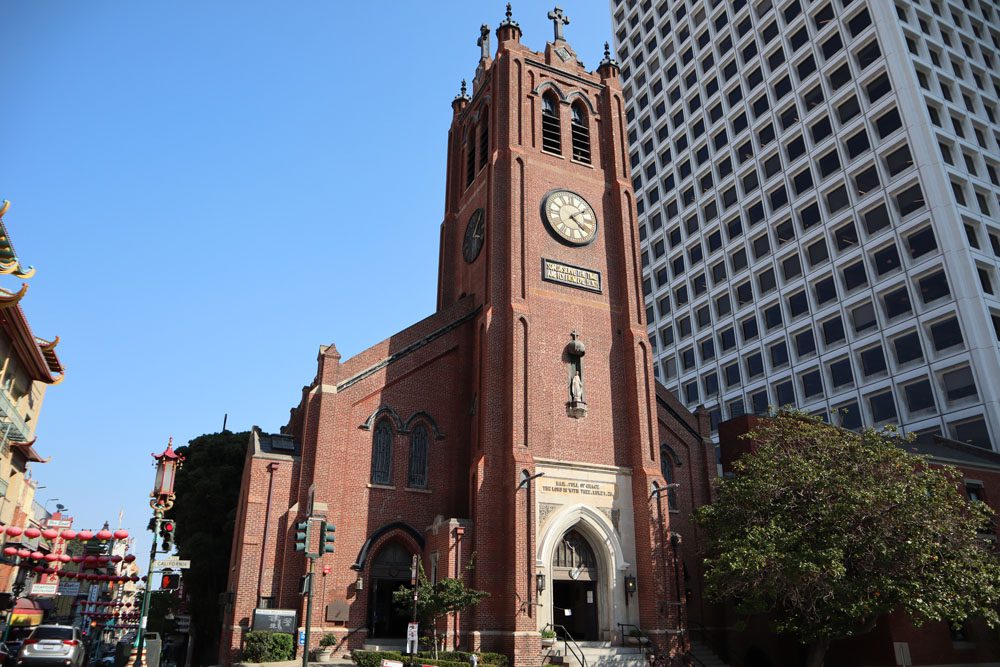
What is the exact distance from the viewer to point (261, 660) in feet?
74.0

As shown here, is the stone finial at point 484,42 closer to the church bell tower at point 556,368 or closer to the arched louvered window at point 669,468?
the church bell tower at point 556,368

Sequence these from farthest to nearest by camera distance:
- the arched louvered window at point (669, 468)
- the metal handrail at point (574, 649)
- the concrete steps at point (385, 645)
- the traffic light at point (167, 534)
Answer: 1. the arched louvered window at point (669, 468)
2. the concrete steps at point (385, 645)
3. the metal handrail at point (574, 649)
4. the traffic light at point (167, 534)

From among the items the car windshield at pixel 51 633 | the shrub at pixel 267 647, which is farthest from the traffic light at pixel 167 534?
the car windshield at pixel 51 633

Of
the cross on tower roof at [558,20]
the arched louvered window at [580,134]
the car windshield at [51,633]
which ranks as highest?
the cross on tower roof at [558,20]

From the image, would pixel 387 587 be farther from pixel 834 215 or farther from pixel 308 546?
pixel 834 215

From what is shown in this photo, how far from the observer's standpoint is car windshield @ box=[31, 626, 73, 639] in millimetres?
22359

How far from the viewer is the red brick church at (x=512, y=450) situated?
24.8 meters

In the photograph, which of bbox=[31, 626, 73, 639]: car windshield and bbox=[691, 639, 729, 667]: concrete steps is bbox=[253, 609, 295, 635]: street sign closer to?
bbox=[31, 626, 73, 639]: car windshield

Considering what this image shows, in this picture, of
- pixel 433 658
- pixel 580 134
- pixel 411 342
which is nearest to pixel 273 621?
pixel 433 658

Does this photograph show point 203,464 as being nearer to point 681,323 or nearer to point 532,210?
point 532,210

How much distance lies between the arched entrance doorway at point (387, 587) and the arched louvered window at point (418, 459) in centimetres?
231

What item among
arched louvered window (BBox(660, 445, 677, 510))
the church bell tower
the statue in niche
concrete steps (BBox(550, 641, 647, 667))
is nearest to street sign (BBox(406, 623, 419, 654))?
the church bell tower

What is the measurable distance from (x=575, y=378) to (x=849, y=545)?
10.7 metres

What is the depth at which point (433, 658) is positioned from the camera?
71.5 ft
